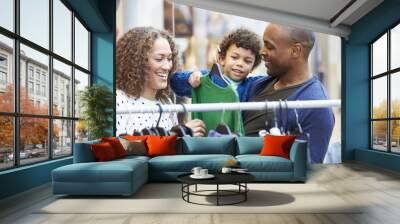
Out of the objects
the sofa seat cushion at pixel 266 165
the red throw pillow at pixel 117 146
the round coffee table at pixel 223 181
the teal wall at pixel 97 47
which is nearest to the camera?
the round coffee table at pixel 223 181

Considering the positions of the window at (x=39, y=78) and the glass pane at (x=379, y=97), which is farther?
the glass pane at (x=379, y=97)

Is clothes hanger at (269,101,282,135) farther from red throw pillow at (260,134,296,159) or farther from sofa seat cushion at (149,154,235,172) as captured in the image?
sofa seat cushion at (149,154,235,172)

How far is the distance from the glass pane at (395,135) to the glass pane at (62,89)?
6346mm

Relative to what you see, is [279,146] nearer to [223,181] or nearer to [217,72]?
[223,181]

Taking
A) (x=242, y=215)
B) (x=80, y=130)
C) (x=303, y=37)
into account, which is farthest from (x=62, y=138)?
(x=303, y=37)

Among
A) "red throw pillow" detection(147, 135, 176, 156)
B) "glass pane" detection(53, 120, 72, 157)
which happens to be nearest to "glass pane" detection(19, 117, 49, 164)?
"glass pane" detection(53, 120, 72, 157)

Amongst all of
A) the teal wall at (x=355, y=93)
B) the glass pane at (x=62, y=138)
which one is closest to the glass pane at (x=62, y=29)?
the glass pane at (x=62, y=138)

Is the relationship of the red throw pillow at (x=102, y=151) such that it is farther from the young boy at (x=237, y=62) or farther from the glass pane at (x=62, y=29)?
the young boy at (x=237, y=62)

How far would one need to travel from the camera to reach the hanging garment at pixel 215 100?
28.5 ft

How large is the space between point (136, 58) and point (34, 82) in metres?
3.32

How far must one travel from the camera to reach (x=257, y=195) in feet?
16.5

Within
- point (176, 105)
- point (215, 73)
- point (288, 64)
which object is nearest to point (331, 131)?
point (288, 64)

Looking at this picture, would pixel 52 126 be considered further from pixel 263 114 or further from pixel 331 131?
pixel 331 131

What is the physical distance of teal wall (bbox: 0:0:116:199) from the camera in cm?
571
